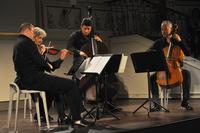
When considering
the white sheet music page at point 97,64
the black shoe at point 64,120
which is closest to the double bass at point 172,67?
the white sheet music page at point 97,64

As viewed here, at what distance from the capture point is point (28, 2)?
29.0ft

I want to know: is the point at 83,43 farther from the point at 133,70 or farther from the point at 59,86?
the point at 133,70

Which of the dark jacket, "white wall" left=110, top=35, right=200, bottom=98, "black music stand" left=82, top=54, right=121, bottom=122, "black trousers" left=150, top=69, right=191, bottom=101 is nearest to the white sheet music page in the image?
"black music stand" left=82, top=54, right=121, bottom=122

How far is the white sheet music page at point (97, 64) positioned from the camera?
5176 mm

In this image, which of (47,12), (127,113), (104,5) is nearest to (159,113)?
(127,113)

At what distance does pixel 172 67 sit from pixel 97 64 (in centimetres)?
171

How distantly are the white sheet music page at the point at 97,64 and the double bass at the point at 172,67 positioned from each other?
154 centimetres

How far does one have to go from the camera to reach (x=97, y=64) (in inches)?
207

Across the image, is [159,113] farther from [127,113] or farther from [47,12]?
[47,12]

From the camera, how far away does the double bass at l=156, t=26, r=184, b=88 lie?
6500mm

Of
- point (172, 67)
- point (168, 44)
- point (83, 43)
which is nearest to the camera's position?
point (83, 43)

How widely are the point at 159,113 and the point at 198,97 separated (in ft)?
8.58

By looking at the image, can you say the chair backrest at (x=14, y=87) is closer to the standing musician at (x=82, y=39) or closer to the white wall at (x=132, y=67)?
the standing musician at (x=82, y=39)

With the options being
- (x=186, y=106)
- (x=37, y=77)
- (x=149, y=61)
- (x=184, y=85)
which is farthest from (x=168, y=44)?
(x=37, y=77)
